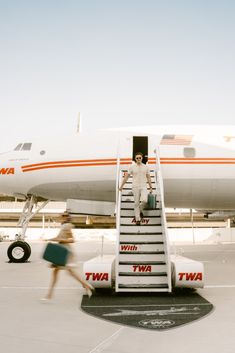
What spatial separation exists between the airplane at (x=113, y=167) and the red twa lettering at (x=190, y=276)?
6432 mm

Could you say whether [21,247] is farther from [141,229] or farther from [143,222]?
[141,229]

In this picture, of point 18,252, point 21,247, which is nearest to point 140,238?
point 21,247

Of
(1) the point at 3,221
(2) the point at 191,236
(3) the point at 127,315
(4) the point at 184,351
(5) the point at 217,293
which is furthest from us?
(1) the point at 3,221

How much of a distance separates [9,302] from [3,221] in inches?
2044

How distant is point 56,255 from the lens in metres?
9.30

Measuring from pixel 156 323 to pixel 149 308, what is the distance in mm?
1366

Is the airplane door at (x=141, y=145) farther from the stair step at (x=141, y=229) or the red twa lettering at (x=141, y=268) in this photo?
the red twa lettering at (x=141, y=268)

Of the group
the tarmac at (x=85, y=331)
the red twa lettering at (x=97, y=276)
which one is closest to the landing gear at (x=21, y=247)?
the tarmac at (x=85, y=331)

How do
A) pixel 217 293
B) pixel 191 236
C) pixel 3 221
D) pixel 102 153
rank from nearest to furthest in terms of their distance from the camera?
1. pixel 217 293
2. pixel 102 153
3. pixel 191 236
4. pixel 3 221

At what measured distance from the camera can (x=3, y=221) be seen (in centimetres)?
5912

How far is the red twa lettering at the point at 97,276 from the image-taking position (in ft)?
33.1

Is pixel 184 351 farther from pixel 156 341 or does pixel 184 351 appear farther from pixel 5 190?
pixel 5 190

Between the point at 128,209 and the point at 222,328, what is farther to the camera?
the point at 128,209

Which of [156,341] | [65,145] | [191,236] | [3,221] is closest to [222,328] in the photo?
[156,341]
